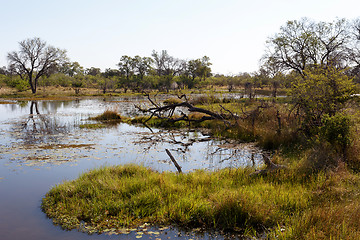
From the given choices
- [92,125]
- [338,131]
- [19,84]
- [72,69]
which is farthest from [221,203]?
[72,69]

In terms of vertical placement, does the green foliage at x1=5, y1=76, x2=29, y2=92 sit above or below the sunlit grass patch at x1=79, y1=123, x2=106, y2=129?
above

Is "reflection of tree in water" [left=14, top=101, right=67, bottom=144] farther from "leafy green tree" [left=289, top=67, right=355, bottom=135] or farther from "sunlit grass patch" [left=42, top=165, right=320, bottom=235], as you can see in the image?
"leafy green tree" [left=289, top=67, right=355, bottom=135]

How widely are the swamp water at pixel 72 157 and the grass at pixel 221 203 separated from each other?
40 centimetres

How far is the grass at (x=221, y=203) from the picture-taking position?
510 cm

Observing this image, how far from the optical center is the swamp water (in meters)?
5.84

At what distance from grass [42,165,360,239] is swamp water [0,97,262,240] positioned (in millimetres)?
401

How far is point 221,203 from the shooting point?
5.95 metres

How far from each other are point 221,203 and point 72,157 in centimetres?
748

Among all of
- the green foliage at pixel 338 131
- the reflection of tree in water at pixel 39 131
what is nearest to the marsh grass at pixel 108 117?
the reflection of tree in water at pixel 39 131

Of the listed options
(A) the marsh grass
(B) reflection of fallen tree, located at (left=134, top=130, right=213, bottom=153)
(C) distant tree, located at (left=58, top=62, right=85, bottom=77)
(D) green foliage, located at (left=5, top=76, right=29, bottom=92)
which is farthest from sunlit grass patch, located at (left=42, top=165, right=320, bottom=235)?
(C) distant tree, located at (left=58, top=62, right=85, bottom=77)

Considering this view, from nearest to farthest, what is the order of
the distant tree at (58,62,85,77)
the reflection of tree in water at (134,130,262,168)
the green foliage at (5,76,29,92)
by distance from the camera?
the reflection of tree in water at (134,130,262,168) < the green foliage at (5,76,29,92) < the distant tree at (58,62,85,77)

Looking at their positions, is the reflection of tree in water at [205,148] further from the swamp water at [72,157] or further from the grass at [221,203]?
the grass at [221,203]

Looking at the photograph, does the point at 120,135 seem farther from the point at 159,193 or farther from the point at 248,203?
the point at 248,203

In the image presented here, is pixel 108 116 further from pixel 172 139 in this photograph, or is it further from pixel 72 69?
pixel 72 69
